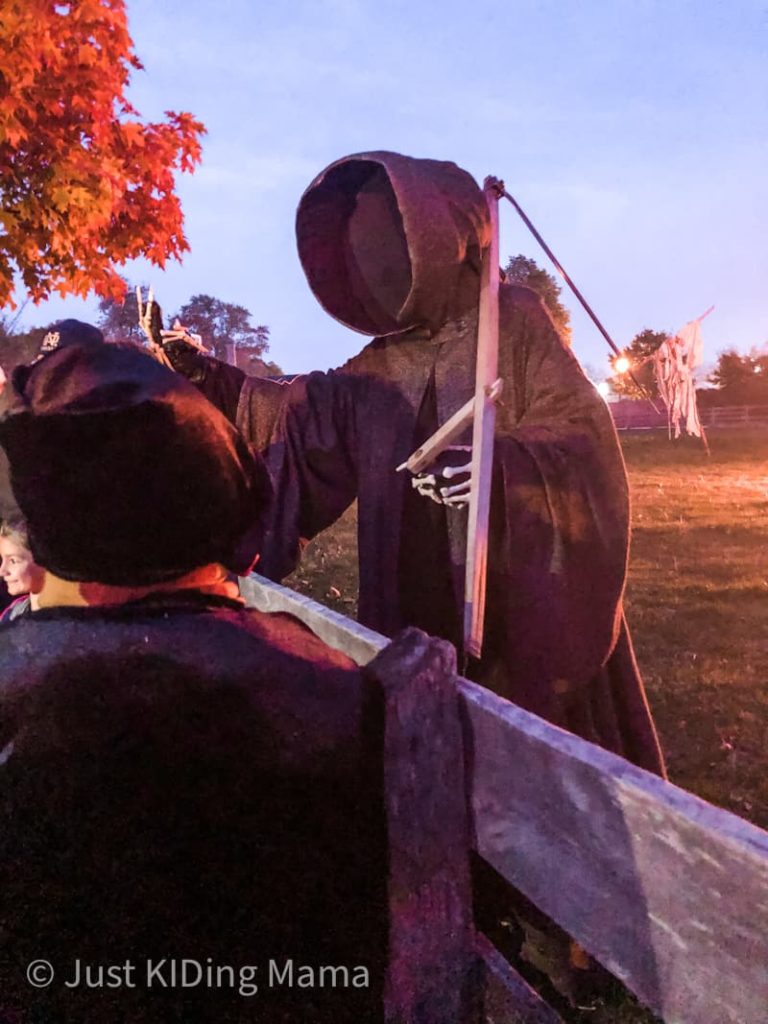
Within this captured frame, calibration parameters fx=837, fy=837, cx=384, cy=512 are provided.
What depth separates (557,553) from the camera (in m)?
2.21

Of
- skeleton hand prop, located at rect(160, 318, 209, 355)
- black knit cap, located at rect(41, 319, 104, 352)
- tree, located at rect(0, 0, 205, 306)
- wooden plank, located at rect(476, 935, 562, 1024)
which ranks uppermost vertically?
tree, located at rect(0, 0, 205, 306)

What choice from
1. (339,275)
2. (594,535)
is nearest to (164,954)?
(594,535)

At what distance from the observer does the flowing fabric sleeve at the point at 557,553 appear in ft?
7.26

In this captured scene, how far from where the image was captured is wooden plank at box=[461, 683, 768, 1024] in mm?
965

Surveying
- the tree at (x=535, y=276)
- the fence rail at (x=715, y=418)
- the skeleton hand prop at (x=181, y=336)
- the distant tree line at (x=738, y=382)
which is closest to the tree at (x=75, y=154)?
the skeleton hand prop at (x=181, y=336)

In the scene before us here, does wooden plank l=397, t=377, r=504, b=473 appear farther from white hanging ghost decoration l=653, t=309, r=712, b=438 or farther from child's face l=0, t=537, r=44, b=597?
white hanging ghost decoration l=653, t=309, r=712, b=438

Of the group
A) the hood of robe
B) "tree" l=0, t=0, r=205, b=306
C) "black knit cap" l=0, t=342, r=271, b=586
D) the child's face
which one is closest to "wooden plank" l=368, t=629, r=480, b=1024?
"black knit cap" l=0, t=342, r=271, b=586

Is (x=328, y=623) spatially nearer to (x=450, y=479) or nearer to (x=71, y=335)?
(x=450, y=479)

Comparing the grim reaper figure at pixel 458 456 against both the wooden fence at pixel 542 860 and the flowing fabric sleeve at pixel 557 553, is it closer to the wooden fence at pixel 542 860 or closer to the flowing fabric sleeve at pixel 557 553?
the flowing fabric sleeve at pixel 557 553

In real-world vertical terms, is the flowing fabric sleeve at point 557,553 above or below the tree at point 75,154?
below

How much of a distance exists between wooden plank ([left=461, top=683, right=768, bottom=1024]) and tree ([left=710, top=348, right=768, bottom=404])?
116 ft

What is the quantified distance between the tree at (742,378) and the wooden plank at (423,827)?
35.3 meters

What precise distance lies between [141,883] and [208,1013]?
0.27m

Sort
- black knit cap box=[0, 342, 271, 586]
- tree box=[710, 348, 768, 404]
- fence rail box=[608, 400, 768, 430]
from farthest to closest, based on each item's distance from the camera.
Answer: tree box=[710, 348, 768, 404] → fence rail box=[608, 400, 768, 430] → black knit cap box=[0, 342, 271, 586]
